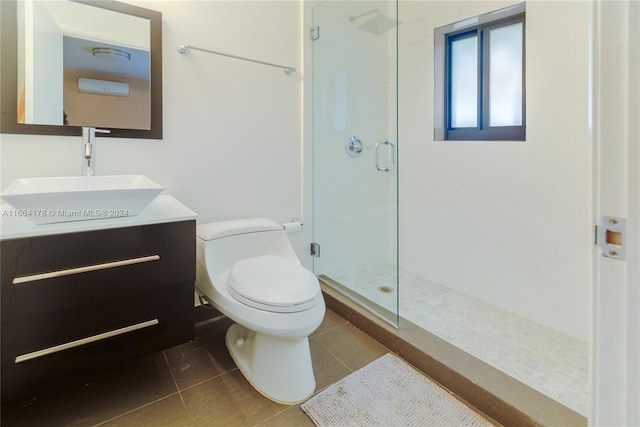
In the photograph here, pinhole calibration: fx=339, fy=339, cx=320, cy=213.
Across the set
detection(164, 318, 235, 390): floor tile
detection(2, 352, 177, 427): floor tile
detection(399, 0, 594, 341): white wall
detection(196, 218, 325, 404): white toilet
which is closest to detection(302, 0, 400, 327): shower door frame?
detection(399, 0, 594, 341): white wall

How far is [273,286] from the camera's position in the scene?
4.61 feet

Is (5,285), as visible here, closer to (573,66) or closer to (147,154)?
(147,154)

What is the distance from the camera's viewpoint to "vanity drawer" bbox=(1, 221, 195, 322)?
3.35 ft

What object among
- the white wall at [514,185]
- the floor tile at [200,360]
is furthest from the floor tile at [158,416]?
the white wall at [514,185]

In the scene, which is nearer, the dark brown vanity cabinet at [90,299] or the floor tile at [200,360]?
the dark brown vanity cabinet at [90,299]

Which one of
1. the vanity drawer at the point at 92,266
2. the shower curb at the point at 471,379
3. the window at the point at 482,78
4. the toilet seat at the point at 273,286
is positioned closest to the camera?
the vanity drawer at the point at 92,266

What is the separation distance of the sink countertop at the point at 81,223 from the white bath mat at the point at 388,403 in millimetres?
929

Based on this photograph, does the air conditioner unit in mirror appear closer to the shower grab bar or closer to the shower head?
the shower grab bar

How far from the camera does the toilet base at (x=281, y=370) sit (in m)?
1.41

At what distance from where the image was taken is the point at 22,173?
142 cm

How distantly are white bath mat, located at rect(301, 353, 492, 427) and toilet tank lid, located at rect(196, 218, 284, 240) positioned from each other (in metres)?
0.86

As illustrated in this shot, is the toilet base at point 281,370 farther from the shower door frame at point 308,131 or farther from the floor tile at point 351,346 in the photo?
the shower door frame at point 308,131

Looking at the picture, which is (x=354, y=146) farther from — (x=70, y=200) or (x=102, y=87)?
(x=70, y=200)

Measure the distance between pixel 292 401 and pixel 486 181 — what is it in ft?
5.46
